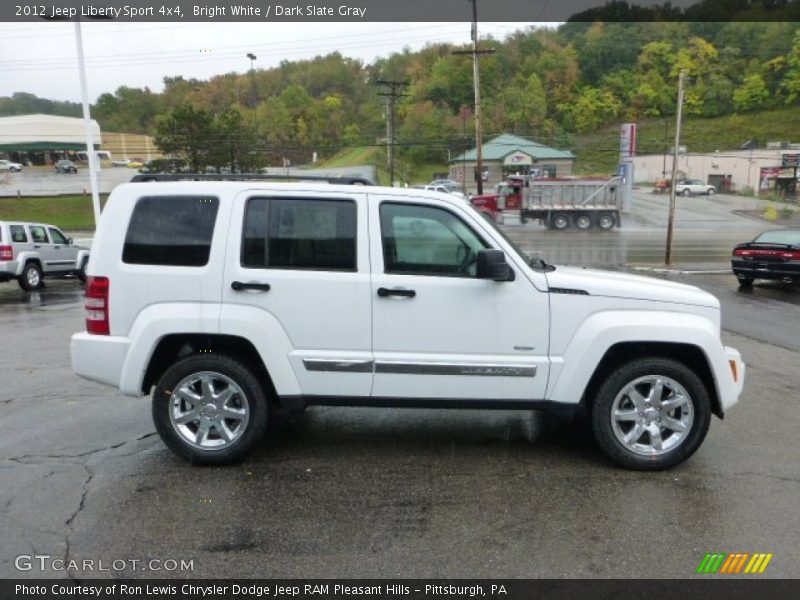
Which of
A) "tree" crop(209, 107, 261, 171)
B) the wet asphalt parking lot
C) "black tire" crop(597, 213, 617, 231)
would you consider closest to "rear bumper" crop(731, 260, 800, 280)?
the wet asphalt parking lot

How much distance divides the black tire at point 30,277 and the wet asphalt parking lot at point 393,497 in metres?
11.4

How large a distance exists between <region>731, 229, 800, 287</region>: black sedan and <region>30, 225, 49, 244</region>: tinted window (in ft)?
59.5

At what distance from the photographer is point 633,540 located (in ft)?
11.1

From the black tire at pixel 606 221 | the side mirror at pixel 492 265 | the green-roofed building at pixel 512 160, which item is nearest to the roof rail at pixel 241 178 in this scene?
the side mirror at pixel 492 265

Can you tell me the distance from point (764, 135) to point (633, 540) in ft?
384

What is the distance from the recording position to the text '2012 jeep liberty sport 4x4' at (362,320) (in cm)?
417

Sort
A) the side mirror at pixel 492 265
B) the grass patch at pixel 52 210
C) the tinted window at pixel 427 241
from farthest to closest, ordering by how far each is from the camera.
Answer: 1. the grass patch at pixel 52 210
2. the tinted window at pixel 427 241
3. the side mirror at pixel 492 265

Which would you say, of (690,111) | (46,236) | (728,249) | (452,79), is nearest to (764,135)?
(690,111)

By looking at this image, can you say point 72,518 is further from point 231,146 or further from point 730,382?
point 231,146

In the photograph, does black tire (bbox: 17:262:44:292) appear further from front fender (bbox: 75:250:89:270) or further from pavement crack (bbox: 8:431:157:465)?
pavement crack (bbox: 8:431:157:465)

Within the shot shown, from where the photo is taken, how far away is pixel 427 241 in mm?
4262

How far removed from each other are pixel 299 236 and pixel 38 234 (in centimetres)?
1502

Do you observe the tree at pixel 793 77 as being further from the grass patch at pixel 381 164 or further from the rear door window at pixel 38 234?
the rear door window at pixel 38 234

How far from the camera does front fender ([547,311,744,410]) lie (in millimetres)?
4125
